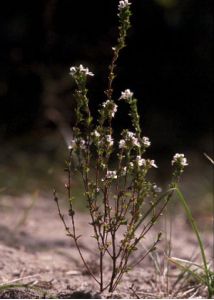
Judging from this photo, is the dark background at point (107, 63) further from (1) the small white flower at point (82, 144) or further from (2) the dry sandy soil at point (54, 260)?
(1) the small white flower at point (82, 144)

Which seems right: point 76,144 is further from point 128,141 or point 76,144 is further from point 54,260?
point 54,260

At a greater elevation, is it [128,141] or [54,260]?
[128,141]

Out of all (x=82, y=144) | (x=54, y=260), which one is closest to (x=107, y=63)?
(x=54, y=260)

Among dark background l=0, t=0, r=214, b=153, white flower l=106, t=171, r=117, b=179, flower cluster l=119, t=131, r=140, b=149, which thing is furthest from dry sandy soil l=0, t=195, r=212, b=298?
dark background l=0, t=0, r=214, b=153

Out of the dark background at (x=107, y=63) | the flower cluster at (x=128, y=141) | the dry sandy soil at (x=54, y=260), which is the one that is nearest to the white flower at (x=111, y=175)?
the flower cluster at (x=128, y=141)

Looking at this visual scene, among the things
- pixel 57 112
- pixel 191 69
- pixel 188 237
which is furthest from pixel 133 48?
pixel 188 237

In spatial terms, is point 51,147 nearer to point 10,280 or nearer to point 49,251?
point 49,251
